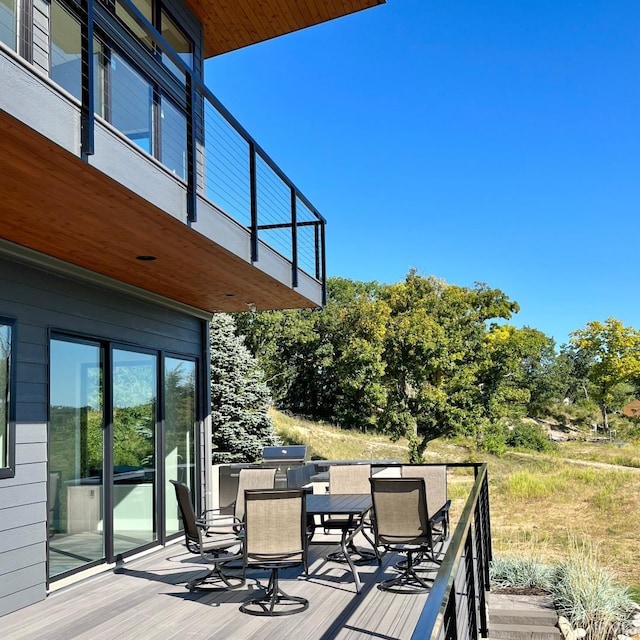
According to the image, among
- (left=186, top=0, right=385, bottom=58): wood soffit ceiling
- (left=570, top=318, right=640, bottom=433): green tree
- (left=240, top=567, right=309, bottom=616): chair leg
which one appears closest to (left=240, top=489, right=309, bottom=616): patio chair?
(left=240, top=567, right=309, bottom=616): chair leg

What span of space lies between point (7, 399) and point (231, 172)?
3040mm

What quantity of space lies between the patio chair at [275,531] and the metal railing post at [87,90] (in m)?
2.77

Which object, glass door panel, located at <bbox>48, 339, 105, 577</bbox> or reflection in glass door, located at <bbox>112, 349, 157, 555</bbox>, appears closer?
glass door panel, located at <bbox>48, 339, 105, 577</bbox>

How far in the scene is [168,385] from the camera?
862 cm

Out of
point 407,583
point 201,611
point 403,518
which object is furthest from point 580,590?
point 201,611

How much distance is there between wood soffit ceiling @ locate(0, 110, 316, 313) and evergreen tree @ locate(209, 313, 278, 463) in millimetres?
9142

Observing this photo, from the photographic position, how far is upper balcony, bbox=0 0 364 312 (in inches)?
151

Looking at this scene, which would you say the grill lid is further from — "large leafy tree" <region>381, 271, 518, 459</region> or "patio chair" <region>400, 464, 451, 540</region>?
"large leafy tree" <region>381, 271, 518, 459</region>

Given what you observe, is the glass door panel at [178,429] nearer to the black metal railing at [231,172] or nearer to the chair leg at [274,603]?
the black metal railing at [231,172]

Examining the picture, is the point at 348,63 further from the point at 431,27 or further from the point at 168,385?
the point at 168,385

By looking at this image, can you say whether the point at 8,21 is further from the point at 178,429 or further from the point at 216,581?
the point at 178,429

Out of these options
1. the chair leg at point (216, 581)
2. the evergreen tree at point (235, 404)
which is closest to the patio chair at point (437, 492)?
the chair leg at point (216, 581)

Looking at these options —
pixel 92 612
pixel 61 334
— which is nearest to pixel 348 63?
pixel 61 334

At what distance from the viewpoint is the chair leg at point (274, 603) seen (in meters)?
5.39
